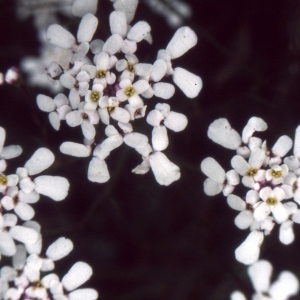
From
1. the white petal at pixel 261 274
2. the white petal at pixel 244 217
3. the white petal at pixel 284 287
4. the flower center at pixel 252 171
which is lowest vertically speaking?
the white petal at pixel 284 287

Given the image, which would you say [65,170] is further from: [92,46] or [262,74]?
[262,74]

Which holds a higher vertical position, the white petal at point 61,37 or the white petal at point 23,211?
the white petal at point 61,37

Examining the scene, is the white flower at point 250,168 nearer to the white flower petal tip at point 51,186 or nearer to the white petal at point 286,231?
the white petal at point 286,231

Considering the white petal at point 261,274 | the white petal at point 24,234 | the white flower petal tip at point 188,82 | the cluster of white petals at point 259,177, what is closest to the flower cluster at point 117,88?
the white flower petal tip at point 188,82

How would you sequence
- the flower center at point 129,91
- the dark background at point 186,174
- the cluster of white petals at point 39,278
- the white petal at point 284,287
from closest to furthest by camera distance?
1. the flower center at point 129,91
2. the cluster of white petals at point 39,278
3. the white petal at point 284,287
4. the dark background at point 186,174

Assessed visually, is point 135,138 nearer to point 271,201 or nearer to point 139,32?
point 139,32

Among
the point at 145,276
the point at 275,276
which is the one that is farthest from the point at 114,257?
the point at 275,276

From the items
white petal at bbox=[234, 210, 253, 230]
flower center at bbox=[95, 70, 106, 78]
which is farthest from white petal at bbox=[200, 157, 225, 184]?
flower center at bbox=[95, 70, 106, 78]

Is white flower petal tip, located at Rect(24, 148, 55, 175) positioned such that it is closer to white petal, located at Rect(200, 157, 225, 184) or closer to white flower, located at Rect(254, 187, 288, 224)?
white petal, located at Rect(200, 157, 225, 184)
